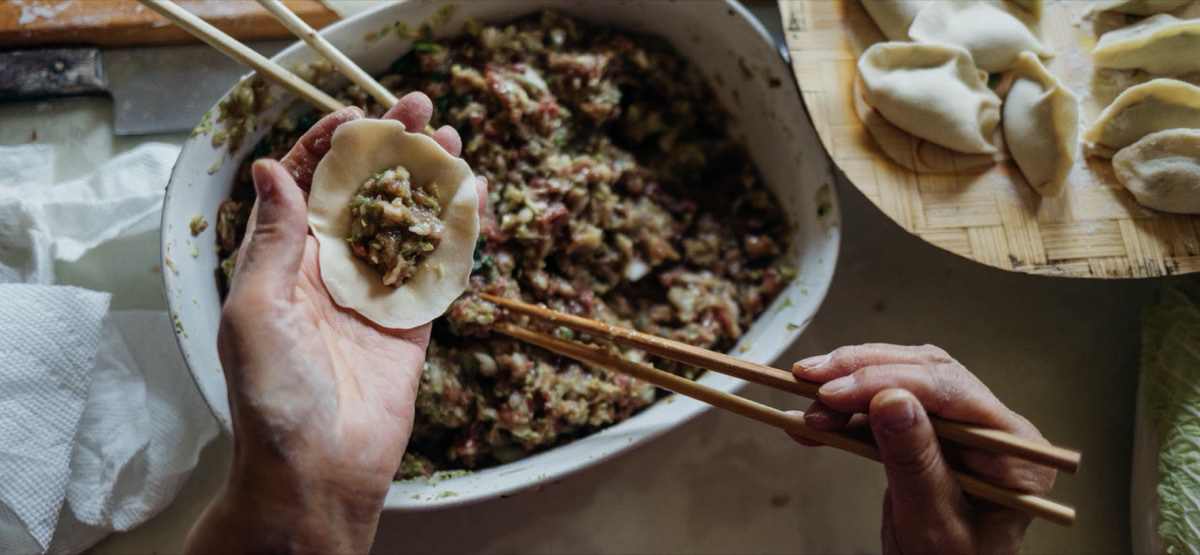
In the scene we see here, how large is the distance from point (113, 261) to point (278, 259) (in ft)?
3.30

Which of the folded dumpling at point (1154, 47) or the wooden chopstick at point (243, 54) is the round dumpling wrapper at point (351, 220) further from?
the folded dumpling at point (1154, 47)

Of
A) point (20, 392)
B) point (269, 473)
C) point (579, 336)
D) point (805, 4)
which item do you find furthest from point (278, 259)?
point (805, 4)

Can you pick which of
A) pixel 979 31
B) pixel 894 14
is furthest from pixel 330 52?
pixel 979 31

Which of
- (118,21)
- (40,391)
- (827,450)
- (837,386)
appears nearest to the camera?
(837,386)

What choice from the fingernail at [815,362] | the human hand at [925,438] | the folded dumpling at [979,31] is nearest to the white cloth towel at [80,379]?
the fingernail at [815,362]

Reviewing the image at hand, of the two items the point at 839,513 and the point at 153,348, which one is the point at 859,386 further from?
the point at 153,348

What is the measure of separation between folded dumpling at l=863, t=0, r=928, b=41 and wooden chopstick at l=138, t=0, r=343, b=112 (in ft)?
4.18

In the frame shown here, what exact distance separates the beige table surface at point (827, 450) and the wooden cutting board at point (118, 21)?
6.6 inches

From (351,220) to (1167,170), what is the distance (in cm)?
179

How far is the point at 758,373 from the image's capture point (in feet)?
5.41

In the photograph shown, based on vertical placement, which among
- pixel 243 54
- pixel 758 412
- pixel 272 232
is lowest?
pixel 758 412

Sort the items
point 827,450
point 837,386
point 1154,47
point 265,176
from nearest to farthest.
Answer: point 265,176 → point 837,386 → point 1154,47 → point 827,450

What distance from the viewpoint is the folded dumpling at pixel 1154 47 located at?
1892 millimetres

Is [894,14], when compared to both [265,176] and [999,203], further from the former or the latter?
[265,176]
